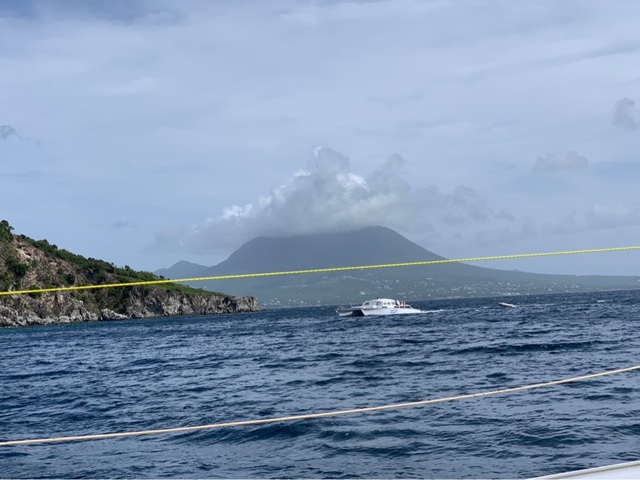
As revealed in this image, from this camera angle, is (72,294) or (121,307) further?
(121,307)

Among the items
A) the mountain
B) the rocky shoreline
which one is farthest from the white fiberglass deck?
the rocky shoreline

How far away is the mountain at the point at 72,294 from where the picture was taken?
130 metres

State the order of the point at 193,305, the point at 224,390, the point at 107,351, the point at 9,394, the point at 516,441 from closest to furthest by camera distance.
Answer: the point at 516,441, the point at 224,390, the point at 9,394, the point at 107,351, the point at 193,305

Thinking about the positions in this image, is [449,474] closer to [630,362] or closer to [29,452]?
[29,452]

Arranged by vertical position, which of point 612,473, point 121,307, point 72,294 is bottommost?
point 121,307

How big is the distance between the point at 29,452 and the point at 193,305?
150677 millimetres

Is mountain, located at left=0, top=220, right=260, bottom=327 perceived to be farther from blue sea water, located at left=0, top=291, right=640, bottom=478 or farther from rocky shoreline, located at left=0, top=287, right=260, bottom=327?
blue sea water, located at left=0, top=291, right=640, bottom=478

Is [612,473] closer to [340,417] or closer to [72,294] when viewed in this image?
[340,417]

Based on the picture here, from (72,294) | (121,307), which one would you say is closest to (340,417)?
(72,294)

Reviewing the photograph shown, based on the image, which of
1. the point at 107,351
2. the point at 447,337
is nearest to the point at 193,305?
the point at 107,351

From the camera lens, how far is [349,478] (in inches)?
452

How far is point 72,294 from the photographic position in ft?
472

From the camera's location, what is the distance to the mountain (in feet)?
426

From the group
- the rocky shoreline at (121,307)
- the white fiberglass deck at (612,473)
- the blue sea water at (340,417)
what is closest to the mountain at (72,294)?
the rocky shoreline at (121,307)
